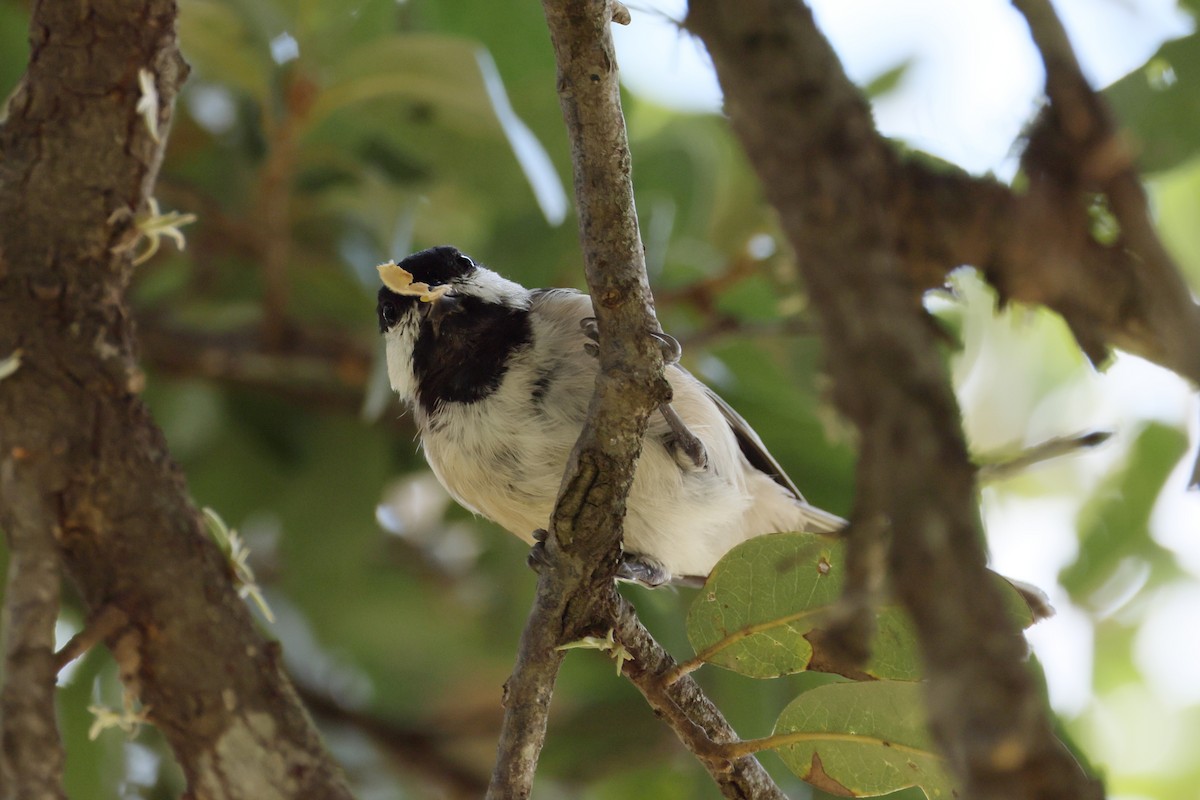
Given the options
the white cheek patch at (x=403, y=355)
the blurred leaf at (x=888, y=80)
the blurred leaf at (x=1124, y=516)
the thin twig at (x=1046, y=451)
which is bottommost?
the blurred leaf at (x=1124, y=516)

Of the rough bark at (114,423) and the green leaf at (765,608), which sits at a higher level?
the rough bark at (114,423)

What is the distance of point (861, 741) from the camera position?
1.29 m

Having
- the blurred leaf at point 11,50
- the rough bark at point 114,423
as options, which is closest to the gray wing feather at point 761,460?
the rough bark at point 114,423

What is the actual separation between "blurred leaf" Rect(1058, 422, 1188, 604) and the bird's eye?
1623mm

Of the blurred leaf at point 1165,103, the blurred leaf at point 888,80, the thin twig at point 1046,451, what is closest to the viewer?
the thin twig at point 1046,451

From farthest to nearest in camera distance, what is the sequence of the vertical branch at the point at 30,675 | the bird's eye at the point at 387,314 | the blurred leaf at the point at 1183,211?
the blurred leaf at the point at 1183,211 < the bird's eye at the point at 387,314 < the vertical branch at the point at 30,675

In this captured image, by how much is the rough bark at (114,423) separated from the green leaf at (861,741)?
562 millimetres

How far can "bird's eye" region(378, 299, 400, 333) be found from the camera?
6.82ft

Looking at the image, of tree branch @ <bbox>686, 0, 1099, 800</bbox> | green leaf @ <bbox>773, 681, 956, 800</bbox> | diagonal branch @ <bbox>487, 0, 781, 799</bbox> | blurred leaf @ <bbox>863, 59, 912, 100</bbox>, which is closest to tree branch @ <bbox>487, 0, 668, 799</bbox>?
diagonal branch @ <bbox>487, 0, 781, 799</bbox>

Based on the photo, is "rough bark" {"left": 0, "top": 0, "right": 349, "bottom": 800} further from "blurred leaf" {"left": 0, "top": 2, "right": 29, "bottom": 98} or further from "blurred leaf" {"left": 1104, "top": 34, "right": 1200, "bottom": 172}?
"blurred leaf" {"left": 1104, "top": 34, "right": 1200, "bottom": 172}

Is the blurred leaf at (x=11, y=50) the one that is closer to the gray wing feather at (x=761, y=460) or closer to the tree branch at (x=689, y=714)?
the gray wing feather at (x=761, y=460)

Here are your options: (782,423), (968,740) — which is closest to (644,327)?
(968,740)

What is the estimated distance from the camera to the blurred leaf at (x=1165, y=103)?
5.16 feet

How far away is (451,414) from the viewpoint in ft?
6.07
